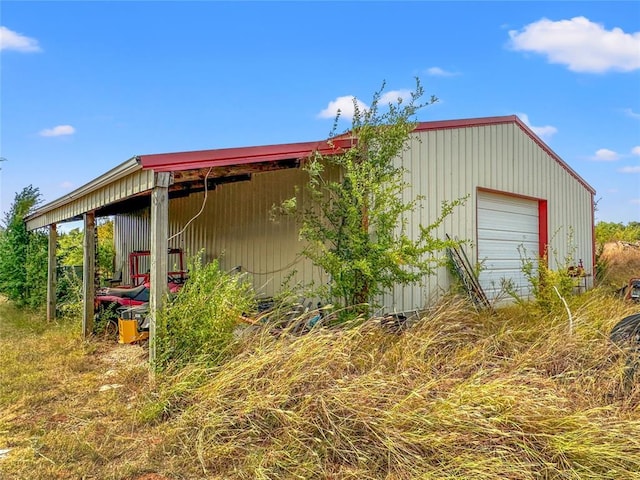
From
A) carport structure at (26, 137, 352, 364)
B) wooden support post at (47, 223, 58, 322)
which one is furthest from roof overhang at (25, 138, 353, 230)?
wooden support post at (47, 223, 58, 322)

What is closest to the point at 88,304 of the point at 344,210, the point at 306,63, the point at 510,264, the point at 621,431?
the point at 344,210

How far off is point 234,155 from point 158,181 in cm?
89

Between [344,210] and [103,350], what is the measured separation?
359 centimetres

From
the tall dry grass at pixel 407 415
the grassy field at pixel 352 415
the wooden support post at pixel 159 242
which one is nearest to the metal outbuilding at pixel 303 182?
the wooden support post at pixel 159 242

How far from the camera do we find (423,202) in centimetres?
653

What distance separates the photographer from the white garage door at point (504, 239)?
25.8 ft

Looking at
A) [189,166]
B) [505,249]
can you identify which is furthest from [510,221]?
[189,166]

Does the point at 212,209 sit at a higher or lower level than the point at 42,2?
lower

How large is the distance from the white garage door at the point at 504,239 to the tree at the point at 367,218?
3.23 metres

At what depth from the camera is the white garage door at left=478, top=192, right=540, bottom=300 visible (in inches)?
309

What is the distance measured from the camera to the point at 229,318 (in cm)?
386

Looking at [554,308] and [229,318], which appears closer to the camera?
[229,318]

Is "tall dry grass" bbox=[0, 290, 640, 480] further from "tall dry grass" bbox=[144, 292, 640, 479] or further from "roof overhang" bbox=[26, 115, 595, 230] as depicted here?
"roof overhang" bbox=[26, 115, 595, 230]

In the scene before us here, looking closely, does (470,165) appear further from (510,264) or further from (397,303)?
(397,303)
